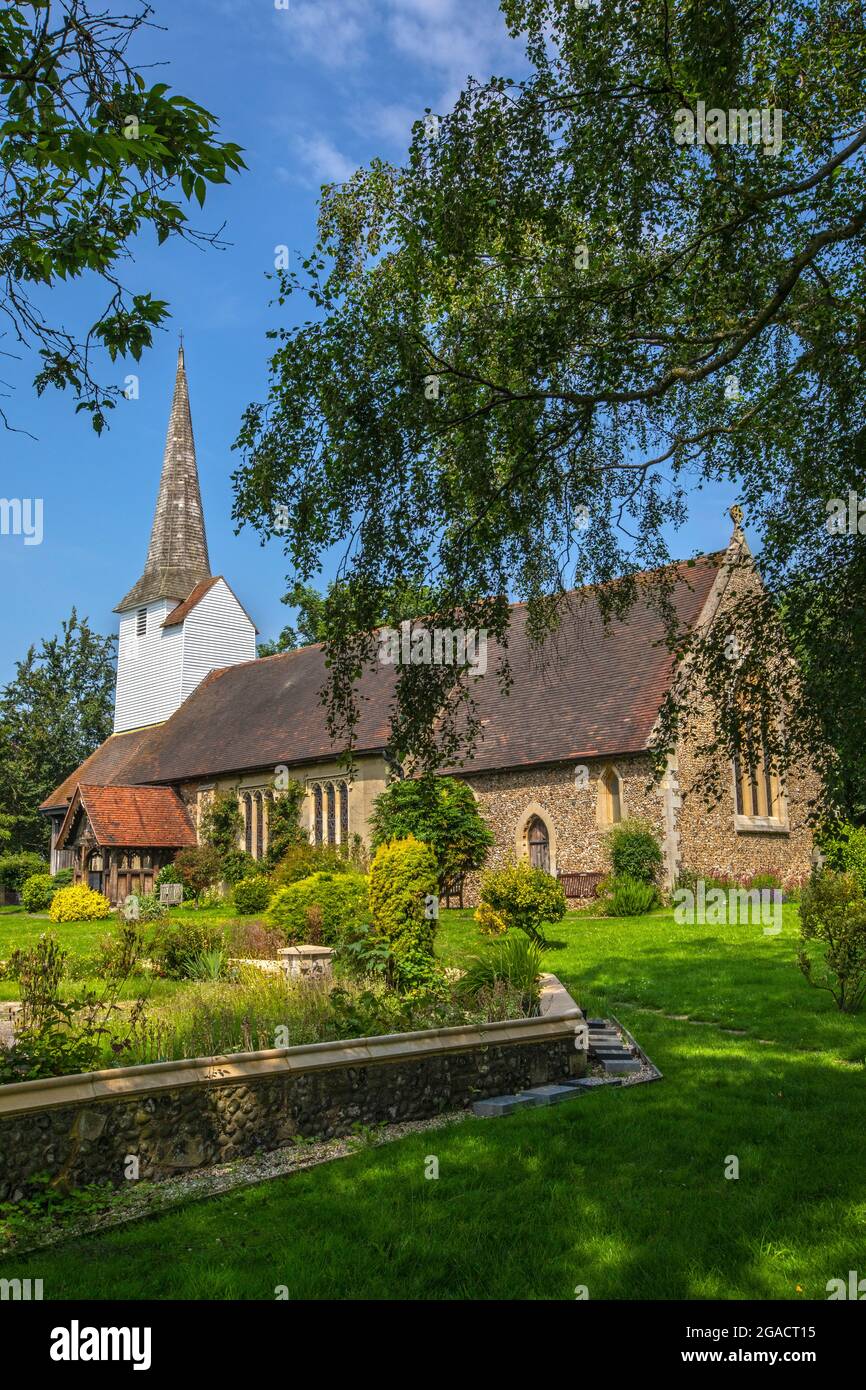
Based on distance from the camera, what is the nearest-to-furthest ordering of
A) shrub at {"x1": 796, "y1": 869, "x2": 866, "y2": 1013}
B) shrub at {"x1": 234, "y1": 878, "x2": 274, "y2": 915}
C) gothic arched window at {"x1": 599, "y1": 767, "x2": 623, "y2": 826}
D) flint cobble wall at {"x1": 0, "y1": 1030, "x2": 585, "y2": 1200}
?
flint cobble wall at {"x1": 0, "y1": 1030, "x2": 585, "y2": 1200}, shrub at {"x1": 796, "y1": 869, "x2": 866, "y2": 1013}, gothic arched window at {"x1": 599, "y1": 767, "x2": 623, "y2": 826}, shrub at {"x1": 234, "y1": 878, "x2": 274, "y2": 915}

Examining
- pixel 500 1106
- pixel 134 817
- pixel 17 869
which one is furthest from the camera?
pixel 17 869

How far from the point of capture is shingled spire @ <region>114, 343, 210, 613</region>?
42.6 meters

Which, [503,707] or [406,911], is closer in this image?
[406,911]

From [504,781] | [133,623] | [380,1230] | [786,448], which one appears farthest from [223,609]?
[380,1230]

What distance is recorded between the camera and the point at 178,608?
4188cm

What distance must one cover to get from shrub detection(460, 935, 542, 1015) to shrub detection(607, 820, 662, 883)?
12.3 metres

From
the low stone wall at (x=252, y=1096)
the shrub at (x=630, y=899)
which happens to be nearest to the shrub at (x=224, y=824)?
the shrub at (x=630, y=899)

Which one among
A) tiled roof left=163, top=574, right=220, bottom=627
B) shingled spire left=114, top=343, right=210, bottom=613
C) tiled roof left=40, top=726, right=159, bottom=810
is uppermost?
shingled spire left=114, top=343, right=210, bottom=613

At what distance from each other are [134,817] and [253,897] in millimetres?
9653

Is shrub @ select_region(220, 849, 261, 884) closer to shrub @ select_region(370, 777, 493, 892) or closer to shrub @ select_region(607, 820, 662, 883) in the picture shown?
shrub @ select_region(370, 777, 493, 892)

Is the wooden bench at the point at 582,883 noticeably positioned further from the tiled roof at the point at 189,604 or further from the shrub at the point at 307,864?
the tiled roof at the point at 189,604

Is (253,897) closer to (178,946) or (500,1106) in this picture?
(178,946)

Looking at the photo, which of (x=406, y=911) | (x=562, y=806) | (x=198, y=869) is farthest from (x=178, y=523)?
(x=406, y=911)

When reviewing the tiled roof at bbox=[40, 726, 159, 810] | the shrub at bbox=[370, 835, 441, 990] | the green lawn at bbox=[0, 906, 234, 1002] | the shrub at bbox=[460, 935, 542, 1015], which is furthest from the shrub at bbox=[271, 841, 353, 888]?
the tiled roof at bbox=[40, 726, 159, 810]
